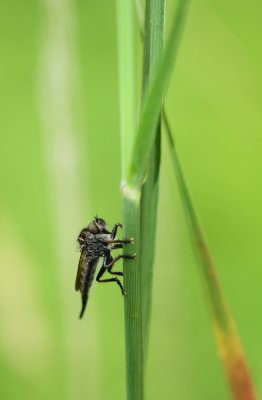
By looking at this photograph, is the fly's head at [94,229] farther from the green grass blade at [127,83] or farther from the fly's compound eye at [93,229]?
the green grass blade at [127,83]

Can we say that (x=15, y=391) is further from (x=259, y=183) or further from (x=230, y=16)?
(x=230, y=16)

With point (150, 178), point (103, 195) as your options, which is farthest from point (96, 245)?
point (103, 195)

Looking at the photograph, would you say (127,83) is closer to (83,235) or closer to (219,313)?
(219,313)

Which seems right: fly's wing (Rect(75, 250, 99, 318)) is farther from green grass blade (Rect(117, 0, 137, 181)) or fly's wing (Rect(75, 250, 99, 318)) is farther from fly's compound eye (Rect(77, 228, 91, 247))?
green grass blade (Rect(117, 0, 137, 181))

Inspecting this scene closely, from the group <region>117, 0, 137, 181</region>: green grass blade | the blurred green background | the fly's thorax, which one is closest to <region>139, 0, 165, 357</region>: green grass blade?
<region>117, 0, 137, 181</region>: green grass blade

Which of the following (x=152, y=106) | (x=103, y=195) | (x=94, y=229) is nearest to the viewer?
(x=152, y=106)

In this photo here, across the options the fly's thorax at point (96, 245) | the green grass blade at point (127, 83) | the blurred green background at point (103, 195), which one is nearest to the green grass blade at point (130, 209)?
the green grass blade at point (127, 83)
